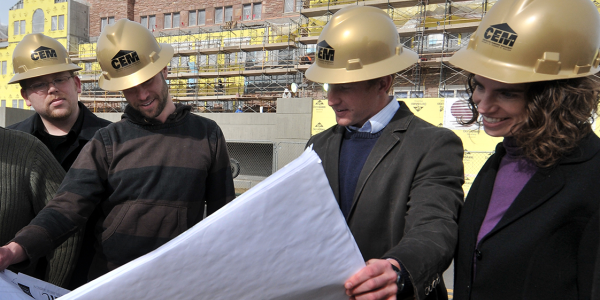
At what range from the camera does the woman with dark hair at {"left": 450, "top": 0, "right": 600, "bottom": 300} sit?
130cm

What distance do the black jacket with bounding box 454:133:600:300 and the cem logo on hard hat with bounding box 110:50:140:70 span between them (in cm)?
195

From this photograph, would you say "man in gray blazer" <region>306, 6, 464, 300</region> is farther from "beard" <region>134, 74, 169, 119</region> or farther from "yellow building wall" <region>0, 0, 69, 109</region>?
"yellow building wall" <region>0, 0, 69, 109</region>

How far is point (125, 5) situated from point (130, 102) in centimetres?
3954

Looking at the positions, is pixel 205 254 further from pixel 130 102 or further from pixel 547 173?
pixel 130 102

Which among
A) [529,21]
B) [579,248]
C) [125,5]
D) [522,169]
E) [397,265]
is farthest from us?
[125,5]

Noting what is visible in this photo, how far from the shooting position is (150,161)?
2.16m

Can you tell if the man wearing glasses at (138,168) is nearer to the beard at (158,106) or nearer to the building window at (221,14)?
the beard at (158,106)

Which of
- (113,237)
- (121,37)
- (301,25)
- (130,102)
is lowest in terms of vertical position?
(113,237)

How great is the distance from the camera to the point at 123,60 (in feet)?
7.22

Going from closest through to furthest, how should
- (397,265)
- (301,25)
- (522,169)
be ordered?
(397,265) → (522,169) → (301,25)

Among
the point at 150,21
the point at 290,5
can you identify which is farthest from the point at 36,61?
the point at 150,21

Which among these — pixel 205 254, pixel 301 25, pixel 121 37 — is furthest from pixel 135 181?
pixel 301 25

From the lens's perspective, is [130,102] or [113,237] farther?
[130,102]

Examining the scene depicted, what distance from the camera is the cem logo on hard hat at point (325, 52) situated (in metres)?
1.88
